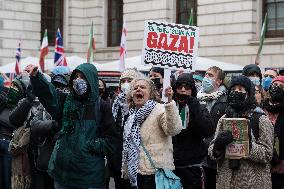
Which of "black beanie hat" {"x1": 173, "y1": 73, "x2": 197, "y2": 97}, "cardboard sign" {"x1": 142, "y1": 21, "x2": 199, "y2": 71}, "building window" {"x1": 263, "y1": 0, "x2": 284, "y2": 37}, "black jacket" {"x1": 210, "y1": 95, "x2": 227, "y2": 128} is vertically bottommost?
"black jacket" {"x1": 210, "y1": 95, "x2": 227, "y2": 128}

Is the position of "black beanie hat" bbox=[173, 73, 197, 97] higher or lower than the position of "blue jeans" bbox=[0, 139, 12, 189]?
higher

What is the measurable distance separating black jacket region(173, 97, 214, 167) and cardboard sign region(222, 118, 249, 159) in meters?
0.63

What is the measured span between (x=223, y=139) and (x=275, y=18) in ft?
54.4

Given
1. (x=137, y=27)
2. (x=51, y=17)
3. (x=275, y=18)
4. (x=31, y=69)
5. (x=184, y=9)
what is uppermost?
(x=51, y=17)

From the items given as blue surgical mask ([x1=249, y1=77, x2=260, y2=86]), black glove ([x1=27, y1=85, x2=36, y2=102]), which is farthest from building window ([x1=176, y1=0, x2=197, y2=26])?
black glove ([x1=27, y1=85, x2=36, y2=102])

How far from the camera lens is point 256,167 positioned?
6.71 m

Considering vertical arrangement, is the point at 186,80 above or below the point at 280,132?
above

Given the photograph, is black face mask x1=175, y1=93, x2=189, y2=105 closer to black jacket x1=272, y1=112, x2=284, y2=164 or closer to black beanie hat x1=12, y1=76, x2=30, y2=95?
black jacket x1=272, y1=112, x2=284, y2=164

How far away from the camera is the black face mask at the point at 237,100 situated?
681 centimetres

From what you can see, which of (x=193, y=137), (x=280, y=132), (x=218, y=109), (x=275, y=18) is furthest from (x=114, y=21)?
(x=280, y=132)

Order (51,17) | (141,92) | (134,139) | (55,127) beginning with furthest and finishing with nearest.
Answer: (51,17)
(55,127)
(141,92)
(134,139)

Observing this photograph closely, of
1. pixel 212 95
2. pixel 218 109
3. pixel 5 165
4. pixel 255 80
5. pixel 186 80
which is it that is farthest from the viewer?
pixel 5 165

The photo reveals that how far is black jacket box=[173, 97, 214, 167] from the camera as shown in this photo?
7.38m

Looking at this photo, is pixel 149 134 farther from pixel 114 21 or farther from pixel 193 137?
pixel 114 21
